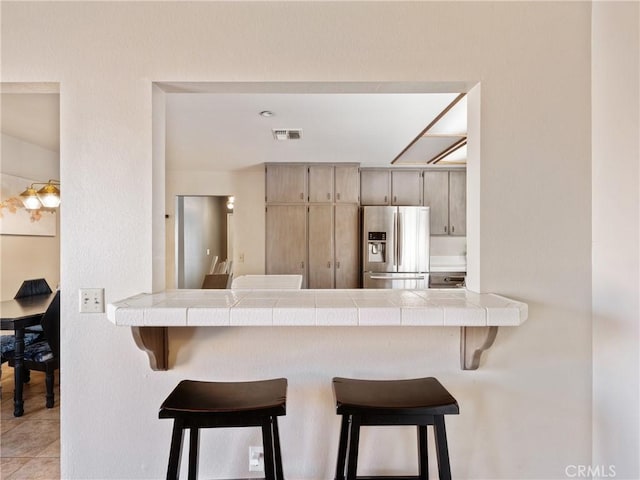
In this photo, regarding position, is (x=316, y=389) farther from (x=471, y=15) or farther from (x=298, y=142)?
(x=298, y=142)

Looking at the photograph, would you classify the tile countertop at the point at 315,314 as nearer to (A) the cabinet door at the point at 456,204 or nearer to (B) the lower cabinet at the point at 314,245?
(B) the lower cabinet at the point at 314,245

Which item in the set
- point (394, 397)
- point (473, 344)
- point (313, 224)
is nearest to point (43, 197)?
point (313, 224)

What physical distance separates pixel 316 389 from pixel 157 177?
1.12 meters

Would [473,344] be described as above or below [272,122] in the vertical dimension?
below

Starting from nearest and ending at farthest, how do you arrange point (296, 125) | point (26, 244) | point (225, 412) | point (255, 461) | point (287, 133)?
point (225, 412)
point (255, 461)
point (296, 125)
point (287, 133)
point (26, 244)

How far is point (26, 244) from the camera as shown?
3.61 meters

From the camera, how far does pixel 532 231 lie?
141cm

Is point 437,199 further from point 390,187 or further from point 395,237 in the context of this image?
point 395,237

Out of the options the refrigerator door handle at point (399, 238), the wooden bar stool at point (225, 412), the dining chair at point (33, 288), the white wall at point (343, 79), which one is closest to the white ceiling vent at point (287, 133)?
the refrigerator door handle at point (399, 238)

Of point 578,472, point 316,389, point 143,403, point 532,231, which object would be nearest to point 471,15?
point 532,231

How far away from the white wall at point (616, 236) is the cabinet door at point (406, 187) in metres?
3.23

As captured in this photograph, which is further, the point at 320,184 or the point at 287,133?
the point at 320,184

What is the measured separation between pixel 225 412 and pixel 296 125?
2520 millimetres
